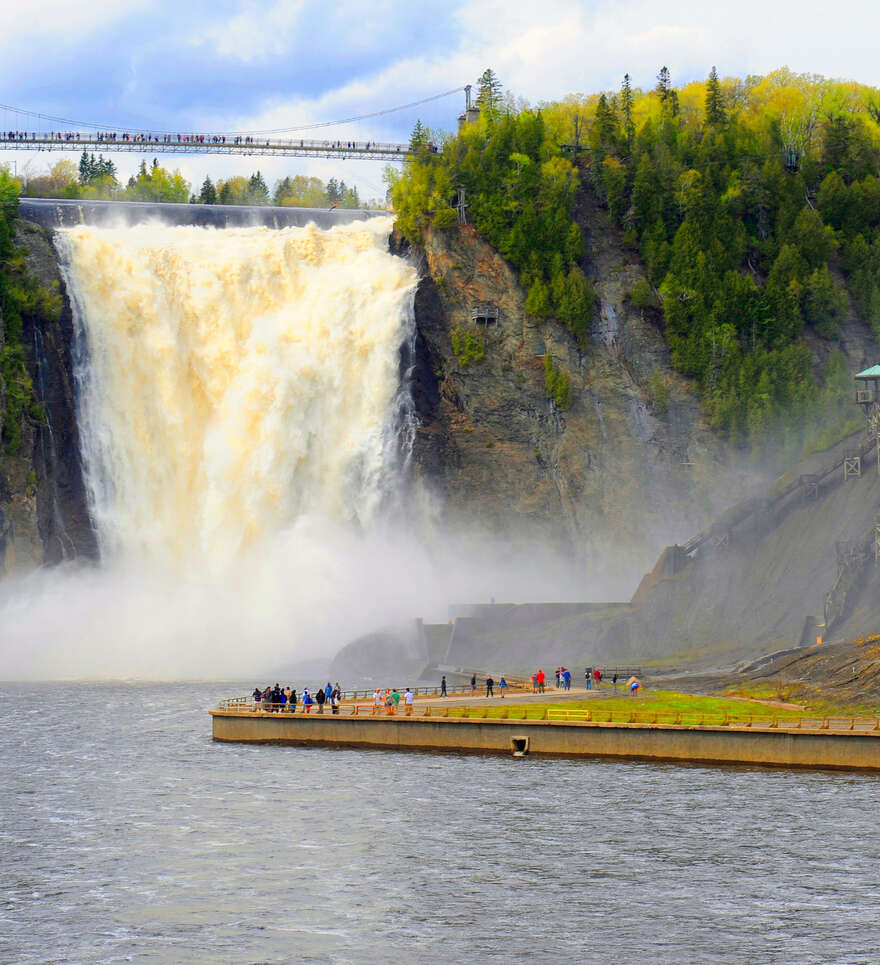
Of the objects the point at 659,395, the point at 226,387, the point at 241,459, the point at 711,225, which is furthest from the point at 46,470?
the point at 711,225

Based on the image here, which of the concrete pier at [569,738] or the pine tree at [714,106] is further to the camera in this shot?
the pine tree at [714,106]

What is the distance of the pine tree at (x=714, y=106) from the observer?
142625 millimetres

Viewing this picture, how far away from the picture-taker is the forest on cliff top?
422 feet

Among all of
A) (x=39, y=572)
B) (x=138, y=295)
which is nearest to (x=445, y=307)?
(x=138, y=295)

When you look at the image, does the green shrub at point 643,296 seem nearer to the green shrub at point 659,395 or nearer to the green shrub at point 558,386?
the green shrub at point 659,395

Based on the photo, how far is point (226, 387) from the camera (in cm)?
12750

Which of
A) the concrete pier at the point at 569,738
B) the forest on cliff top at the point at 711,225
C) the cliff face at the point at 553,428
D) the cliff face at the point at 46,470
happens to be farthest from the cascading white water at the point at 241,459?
the concrete pier at the point at 569,738

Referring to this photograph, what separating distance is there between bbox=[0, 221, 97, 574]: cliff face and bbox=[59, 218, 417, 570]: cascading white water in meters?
1.30

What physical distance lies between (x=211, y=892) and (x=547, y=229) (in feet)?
293

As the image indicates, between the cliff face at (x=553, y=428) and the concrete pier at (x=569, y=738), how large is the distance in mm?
50068

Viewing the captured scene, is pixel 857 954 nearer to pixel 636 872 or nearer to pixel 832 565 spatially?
pixel 636 872

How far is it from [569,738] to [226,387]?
6185 cm

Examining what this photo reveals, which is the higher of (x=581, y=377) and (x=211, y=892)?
(x=581, y=377)

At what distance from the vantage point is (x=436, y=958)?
4591 centimetres
